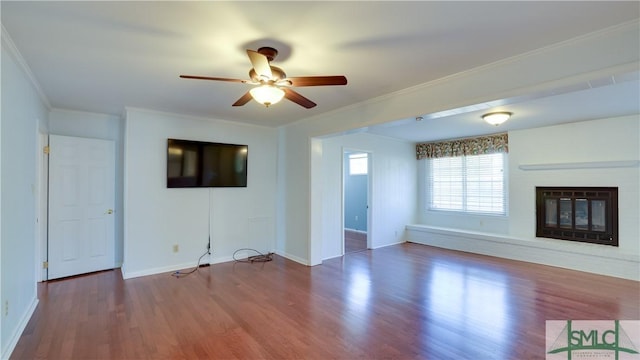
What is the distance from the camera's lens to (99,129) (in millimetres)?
4676

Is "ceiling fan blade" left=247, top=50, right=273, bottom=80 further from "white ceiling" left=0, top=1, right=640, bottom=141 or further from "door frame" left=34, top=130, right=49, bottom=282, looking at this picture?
"door frame" left=34, top=130, right=49, bottom=282

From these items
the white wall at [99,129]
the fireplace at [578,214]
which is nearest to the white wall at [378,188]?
the fireplace at [578,214]

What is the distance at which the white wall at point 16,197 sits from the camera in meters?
2.32

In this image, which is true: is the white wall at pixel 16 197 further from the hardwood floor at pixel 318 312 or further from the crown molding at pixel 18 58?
the hardwood floor at pixel 318 312


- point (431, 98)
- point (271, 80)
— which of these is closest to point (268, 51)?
point (271, 80)

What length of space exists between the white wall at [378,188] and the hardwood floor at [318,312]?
1.04 metres

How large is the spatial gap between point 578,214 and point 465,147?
2284 millimetres

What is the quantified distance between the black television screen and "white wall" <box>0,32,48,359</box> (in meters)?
1.58

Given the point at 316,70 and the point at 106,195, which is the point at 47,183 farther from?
the point at 316,70

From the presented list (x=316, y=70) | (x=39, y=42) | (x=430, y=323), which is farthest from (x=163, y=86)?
(x=430, y=323)

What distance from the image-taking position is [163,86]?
3.38 metres

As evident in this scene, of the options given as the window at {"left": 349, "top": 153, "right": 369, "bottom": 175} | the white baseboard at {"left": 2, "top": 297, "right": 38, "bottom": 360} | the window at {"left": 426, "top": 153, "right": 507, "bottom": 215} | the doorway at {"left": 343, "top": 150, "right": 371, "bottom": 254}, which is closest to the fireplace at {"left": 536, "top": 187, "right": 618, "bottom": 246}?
the window at {"left": 426, "top": 153, "right": 507, "bottom": 215}

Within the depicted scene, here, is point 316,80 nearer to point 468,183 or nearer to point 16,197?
point 16,197

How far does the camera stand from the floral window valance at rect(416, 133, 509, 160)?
606 centimetres
